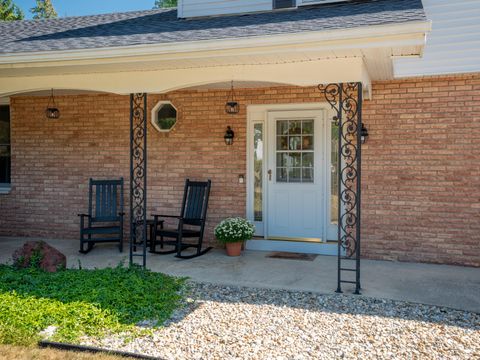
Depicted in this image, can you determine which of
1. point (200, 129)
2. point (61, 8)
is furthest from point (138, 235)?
point (61, 8)

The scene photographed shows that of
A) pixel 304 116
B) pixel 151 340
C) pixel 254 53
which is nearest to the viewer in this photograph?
pixel 151 340

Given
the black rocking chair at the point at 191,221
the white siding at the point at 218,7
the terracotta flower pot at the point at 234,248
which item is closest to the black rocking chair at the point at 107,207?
the black rocking chair at the point at 191,221

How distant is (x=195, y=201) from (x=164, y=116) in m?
1.66

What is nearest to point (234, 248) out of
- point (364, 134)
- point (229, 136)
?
point (229, 136)

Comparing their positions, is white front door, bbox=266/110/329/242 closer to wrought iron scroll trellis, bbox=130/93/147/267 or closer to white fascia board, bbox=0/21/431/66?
wrought iron scroll trellis, bbox=130/93/147/267

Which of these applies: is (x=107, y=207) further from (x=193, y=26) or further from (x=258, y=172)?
(x=193, y=26)

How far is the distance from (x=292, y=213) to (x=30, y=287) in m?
3.97

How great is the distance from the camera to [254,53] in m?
4.78

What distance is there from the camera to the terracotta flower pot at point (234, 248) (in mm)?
6809

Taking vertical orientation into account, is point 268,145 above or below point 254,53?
below

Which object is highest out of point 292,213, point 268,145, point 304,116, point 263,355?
point 304,116

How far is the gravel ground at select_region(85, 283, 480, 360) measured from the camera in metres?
3.45

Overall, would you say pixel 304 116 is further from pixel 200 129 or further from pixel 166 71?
pixel 166 71

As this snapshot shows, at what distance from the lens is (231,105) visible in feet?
22.3
